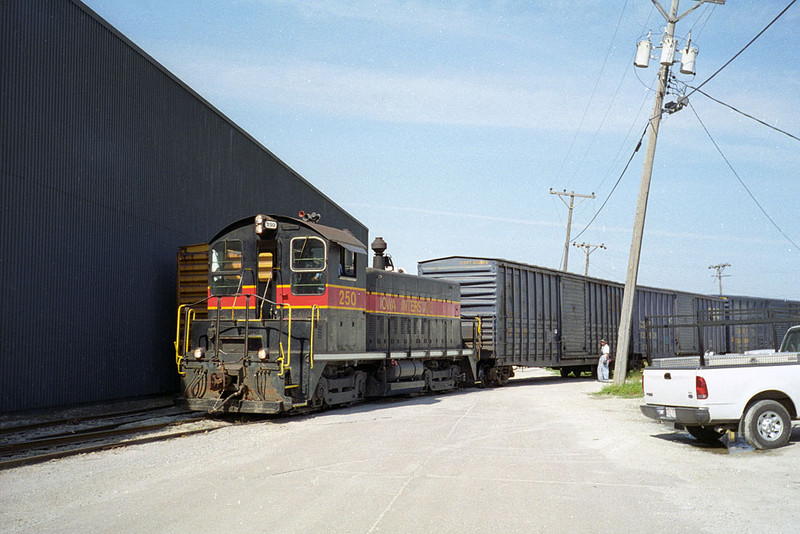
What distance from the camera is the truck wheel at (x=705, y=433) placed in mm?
10359

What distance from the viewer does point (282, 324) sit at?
11.9 meters

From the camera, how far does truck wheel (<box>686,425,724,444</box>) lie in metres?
10.4

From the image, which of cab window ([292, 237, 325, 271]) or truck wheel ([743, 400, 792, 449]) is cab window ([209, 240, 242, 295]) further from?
truck wheel ([743, 400, 792, 449])

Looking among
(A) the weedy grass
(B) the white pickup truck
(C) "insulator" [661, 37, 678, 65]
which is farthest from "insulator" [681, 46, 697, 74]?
(B) the white pickup truck

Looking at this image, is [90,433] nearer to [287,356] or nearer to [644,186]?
[287,356]

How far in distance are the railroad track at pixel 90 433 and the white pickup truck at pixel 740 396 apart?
23.4 feet

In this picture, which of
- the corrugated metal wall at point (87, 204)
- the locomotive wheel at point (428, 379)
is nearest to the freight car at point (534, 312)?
the locomotive wheel at point (428, 379)

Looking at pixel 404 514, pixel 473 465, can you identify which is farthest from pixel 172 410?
pixel 404 514

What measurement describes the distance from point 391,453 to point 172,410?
7218mm

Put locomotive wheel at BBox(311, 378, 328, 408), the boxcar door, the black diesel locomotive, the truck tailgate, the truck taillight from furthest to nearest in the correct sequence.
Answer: the boxcar door
locomotive wheel at BBox(311, 378, 328, 408)
the black diesel locomotive
the truck tailgate
the truck taillight

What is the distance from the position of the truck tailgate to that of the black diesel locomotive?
18.6ft

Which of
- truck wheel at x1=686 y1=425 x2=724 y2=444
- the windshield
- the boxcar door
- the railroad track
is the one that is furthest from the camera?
the boxcar door

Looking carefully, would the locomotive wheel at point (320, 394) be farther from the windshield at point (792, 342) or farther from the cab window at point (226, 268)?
the windshield at point (792, 342)

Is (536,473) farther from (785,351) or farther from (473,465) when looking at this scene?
(785,351)
